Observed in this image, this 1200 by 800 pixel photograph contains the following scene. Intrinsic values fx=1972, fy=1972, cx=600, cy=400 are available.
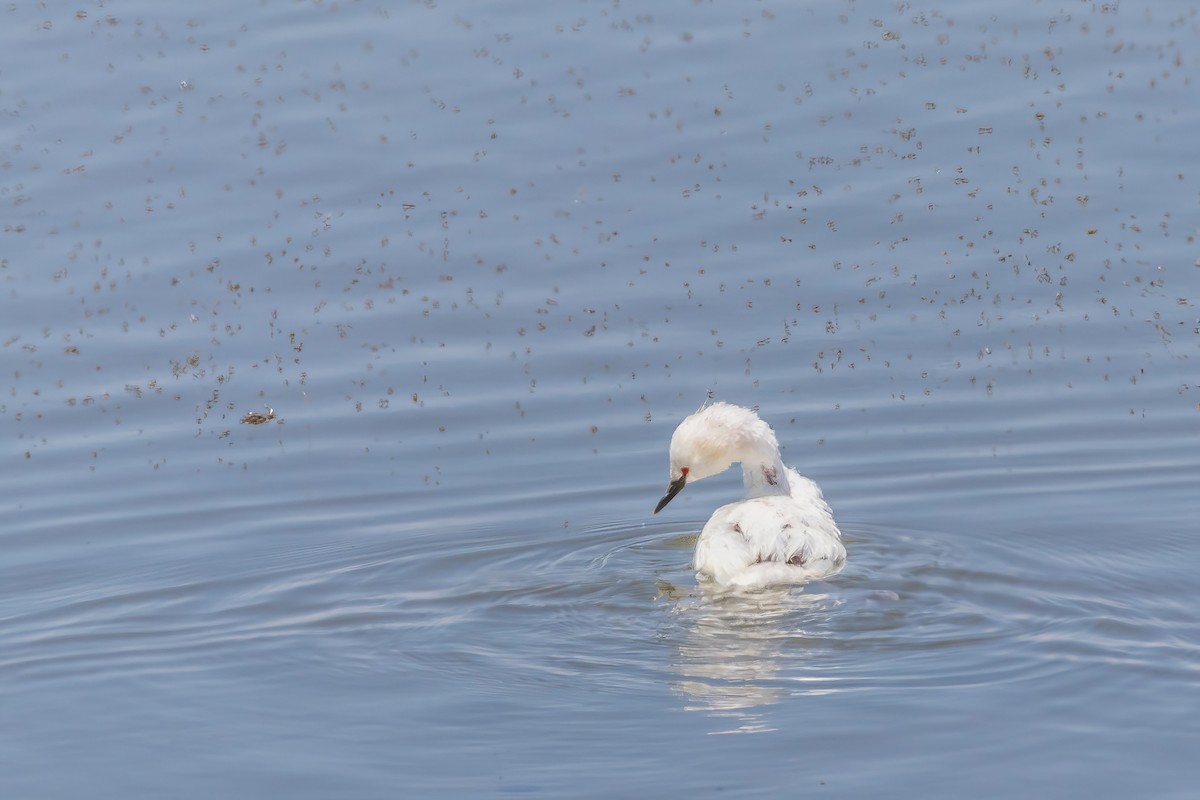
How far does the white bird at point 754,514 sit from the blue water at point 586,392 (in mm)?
261

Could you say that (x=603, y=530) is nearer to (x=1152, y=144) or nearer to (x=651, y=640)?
(x=651, y=640)

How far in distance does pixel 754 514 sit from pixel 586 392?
5.99m

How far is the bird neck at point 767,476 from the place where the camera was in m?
15.6

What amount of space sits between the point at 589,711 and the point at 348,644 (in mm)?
2359

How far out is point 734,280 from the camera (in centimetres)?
2458

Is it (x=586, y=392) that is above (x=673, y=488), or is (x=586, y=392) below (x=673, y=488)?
above

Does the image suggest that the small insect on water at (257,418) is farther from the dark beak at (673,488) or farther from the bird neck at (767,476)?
the bird neck at (767,476)

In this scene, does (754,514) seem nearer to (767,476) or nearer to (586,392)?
(767,476)

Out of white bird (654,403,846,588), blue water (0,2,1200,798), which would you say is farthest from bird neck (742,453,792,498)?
blue water (0,2,1200,798)

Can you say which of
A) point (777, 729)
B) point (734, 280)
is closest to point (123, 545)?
point (777, 729)

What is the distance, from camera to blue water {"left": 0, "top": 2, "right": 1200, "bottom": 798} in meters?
12.2

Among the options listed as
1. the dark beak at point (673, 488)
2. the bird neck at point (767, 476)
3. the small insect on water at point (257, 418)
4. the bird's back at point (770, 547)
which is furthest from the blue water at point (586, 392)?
the bird neck at point (767, 476)

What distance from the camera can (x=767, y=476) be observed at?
15664 mm

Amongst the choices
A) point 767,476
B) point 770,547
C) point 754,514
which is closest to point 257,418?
point 767,476
